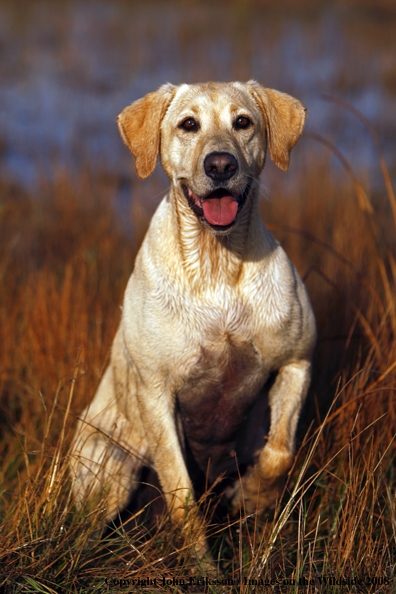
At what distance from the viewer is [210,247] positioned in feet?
8.15

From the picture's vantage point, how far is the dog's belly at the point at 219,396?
7.97 feet

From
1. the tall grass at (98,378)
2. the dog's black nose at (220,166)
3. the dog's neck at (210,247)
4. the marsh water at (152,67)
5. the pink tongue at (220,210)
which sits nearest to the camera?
the tall grass at (98,378)

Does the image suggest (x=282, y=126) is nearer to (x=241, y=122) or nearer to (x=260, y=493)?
(x=241, y=122)

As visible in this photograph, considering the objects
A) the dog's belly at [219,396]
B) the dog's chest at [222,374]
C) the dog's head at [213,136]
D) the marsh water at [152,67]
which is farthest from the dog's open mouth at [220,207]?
the marsh water at [152,67]

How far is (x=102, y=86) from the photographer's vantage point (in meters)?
10.8

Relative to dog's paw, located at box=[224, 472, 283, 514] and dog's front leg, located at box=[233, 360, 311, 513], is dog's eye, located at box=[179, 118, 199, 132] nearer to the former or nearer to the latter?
dog's front leg, located at box=[233, 360, 311, 513]

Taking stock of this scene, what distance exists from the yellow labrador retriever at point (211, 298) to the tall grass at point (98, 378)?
0.21 m

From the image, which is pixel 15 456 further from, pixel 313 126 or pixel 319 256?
pixel 313 126

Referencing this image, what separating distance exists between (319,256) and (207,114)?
282 centimetres

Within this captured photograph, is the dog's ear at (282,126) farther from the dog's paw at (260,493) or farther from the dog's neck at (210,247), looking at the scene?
the dog's paw at (260,493)

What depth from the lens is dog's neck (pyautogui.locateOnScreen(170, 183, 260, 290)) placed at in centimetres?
247

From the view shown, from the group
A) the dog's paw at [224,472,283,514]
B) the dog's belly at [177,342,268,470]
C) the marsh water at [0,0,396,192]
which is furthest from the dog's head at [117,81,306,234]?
the marsh water at [0,0,396,192]

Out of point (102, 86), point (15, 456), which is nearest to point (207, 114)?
point (15, 456)

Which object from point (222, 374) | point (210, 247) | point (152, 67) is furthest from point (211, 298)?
point (152, 67)
